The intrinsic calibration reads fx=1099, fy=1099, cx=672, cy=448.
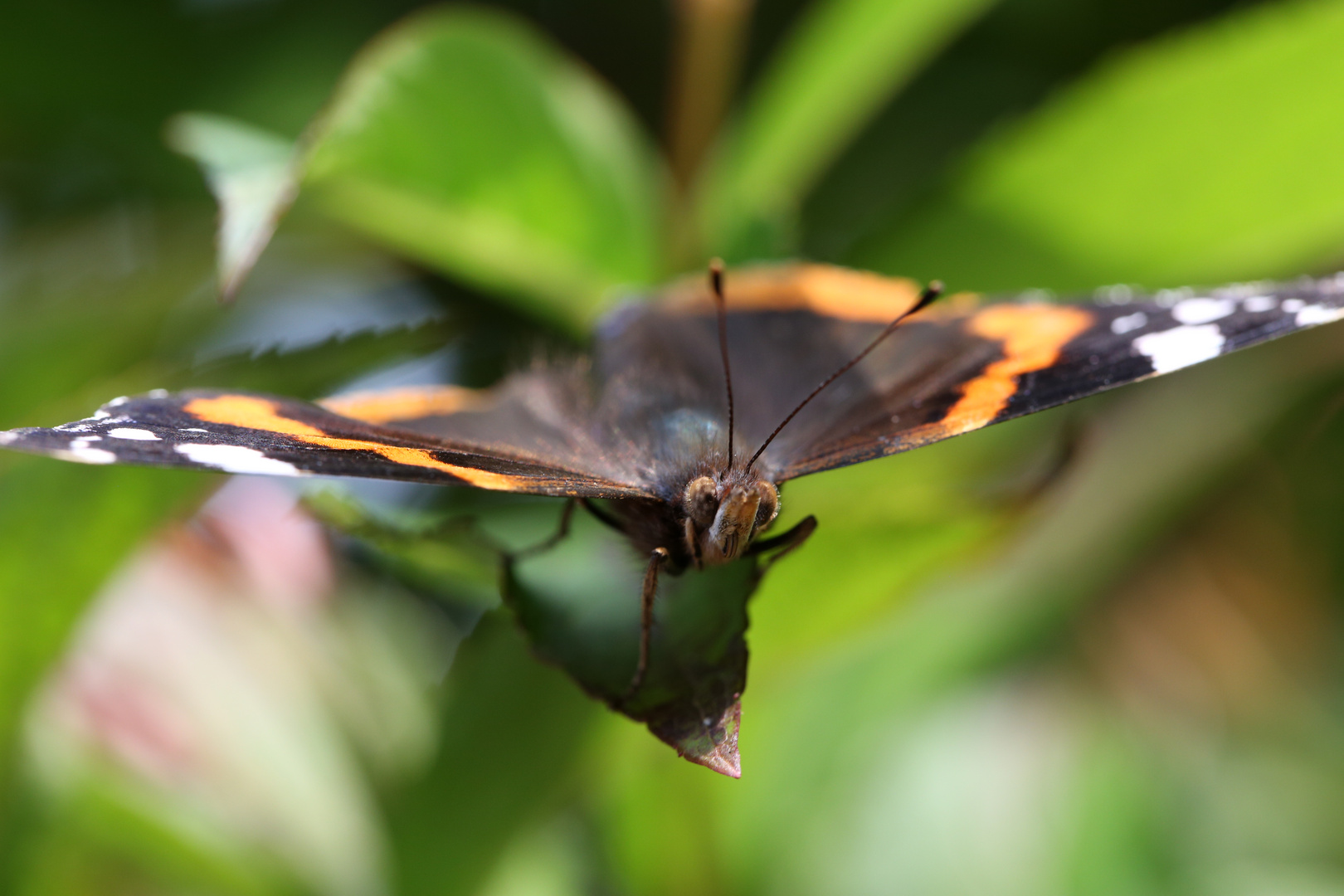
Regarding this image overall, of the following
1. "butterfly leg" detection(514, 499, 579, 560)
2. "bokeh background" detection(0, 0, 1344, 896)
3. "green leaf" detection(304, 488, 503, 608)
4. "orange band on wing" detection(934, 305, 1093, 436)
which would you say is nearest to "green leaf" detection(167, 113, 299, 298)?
"bokeh background" detection(0, 0, 1344, 896)

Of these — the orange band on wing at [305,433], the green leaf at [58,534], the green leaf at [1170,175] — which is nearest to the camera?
the orange band on wing at [305,433]

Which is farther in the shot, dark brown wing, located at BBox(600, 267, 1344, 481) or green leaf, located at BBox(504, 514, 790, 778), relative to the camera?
dark brown wing, located at BBox(600, 267, 1344, 481)

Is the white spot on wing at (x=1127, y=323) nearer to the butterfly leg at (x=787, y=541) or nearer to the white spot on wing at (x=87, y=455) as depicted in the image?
the butterfly leg at (x=787, y=541)

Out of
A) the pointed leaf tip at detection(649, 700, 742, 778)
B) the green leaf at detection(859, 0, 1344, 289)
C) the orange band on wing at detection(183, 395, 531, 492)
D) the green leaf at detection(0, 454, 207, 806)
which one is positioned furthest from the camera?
the green leaf at detection(859, 0, 1344, 289)

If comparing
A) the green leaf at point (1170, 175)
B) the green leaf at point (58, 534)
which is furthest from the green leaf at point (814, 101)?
the green leaf at point (58, 534)

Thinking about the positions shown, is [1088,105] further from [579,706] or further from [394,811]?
[394,811]

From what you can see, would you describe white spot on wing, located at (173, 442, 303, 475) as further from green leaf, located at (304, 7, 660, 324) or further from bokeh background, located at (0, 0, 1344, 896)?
green leaf, located at (304, 7, 660, 324)

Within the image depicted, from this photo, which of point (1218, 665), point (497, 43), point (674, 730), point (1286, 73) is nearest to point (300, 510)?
point (674, 730)
